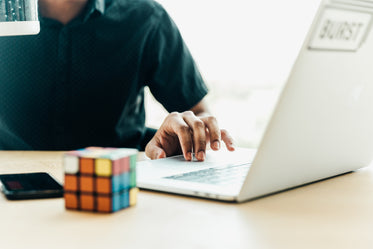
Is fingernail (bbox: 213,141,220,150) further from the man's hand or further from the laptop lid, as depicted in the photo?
the laptop lid

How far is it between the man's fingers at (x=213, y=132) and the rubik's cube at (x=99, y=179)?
406mm

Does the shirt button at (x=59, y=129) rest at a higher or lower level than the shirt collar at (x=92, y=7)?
lower

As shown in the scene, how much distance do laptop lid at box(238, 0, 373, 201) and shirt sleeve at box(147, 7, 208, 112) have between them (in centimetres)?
88

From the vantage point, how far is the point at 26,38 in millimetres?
1493

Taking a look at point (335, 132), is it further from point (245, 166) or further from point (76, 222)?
point (76, 222)

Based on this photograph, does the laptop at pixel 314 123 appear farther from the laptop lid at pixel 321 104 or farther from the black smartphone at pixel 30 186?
the black smartphone at pixel 30 186

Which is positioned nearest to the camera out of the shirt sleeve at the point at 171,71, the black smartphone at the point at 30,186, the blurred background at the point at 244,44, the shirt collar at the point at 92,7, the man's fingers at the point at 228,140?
the black smartphone at the point at 30,186

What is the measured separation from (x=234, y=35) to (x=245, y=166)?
110 inches

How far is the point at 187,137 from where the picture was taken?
37.4 inches

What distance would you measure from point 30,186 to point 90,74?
89 centimetres

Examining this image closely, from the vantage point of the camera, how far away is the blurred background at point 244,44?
3402 mm

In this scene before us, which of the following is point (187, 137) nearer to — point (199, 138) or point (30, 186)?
point (199, 138)

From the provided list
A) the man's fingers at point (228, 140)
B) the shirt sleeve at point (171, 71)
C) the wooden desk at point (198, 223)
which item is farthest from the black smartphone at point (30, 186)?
the shirt sleeve at point (171, 71)

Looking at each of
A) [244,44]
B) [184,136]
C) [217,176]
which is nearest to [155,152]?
[184,136]
